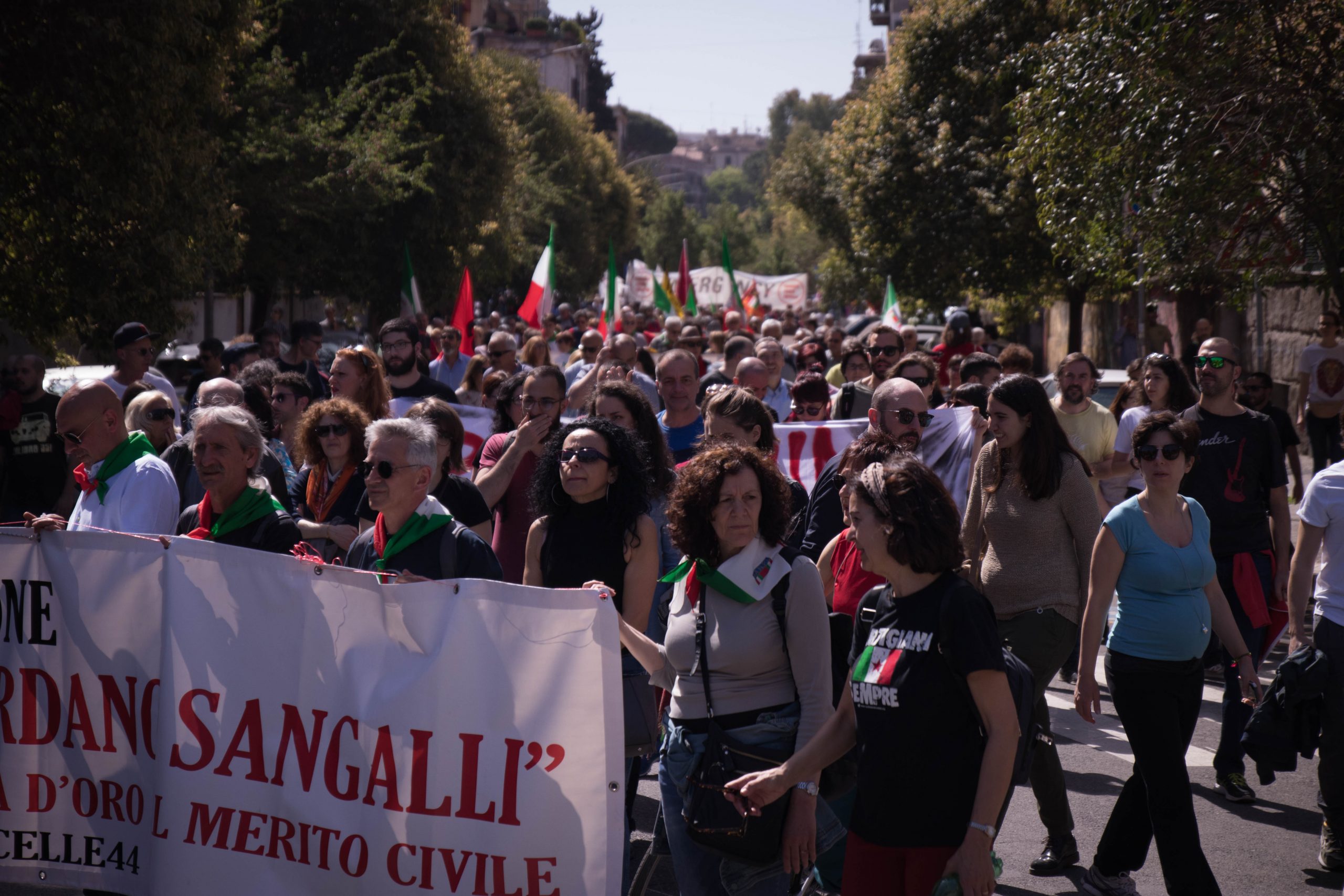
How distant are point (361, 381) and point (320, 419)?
1.14 meters

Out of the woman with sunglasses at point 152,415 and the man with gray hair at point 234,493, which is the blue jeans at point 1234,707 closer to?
the man with gray hair at point 234,493

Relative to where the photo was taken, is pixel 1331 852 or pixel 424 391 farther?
pixel 424 391

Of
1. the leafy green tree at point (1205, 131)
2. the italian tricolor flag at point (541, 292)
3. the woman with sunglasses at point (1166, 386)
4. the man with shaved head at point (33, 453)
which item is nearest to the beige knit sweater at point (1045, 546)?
the woman with sunglasses at point (1166, 386)

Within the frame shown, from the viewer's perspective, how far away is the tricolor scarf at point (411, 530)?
14.9 ft

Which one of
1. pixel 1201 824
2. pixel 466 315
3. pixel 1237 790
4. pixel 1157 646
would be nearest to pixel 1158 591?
pixel 1157 646

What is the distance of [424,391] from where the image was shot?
8.79 meters

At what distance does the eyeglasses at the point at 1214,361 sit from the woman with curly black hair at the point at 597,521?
11.1 feet

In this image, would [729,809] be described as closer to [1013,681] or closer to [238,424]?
[1013,681]

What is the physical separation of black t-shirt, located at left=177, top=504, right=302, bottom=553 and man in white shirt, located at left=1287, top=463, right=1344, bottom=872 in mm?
3681

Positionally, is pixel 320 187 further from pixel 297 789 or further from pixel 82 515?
pixel 297 789

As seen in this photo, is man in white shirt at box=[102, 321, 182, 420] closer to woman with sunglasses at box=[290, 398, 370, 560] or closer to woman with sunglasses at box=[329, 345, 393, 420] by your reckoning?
woman with sunglasses at box=[329, 345, 393, 420]

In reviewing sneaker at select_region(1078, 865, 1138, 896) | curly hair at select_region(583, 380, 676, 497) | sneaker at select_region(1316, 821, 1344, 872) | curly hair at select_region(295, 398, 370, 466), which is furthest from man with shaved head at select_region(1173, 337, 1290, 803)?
curly hair at select_region(295, 398, 370, 466)

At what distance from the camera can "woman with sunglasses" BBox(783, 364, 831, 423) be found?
27.7ft

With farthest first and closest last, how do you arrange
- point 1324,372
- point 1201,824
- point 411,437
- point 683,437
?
1. point 1324,372
2. point 683,437
3. point 1201,824
4. point 411,437
